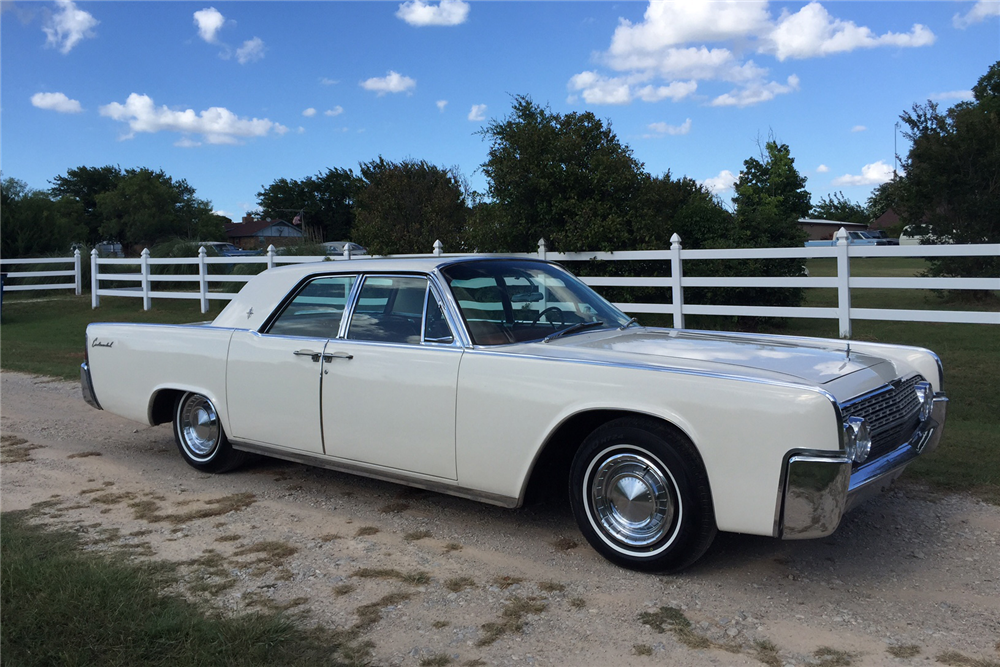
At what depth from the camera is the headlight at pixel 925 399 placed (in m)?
4.47

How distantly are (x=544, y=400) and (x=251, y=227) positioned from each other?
311 feet

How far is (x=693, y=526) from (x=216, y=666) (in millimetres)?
2100

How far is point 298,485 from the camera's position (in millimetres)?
5777

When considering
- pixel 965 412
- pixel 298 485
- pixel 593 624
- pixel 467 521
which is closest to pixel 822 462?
pixel 593 624

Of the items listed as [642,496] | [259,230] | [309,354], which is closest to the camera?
[642,496]

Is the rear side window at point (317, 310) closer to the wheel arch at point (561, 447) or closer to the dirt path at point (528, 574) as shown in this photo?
the dirt path at point (528, 574)

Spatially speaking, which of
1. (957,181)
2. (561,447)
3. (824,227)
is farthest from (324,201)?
(561,447)

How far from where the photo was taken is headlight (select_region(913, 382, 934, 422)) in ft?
14.7

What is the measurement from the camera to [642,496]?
3977 mm

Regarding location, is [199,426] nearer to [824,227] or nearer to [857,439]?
[857,439]

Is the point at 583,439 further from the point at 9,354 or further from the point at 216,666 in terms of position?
the point at 9,354

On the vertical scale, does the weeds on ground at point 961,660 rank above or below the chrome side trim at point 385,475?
below

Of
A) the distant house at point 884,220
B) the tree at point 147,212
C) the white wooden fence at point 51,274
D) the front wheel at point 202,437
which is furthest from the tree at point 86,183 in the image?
the front wheel at point 202,437

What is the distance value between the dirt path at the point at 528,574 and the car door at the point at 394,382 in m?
0.46
